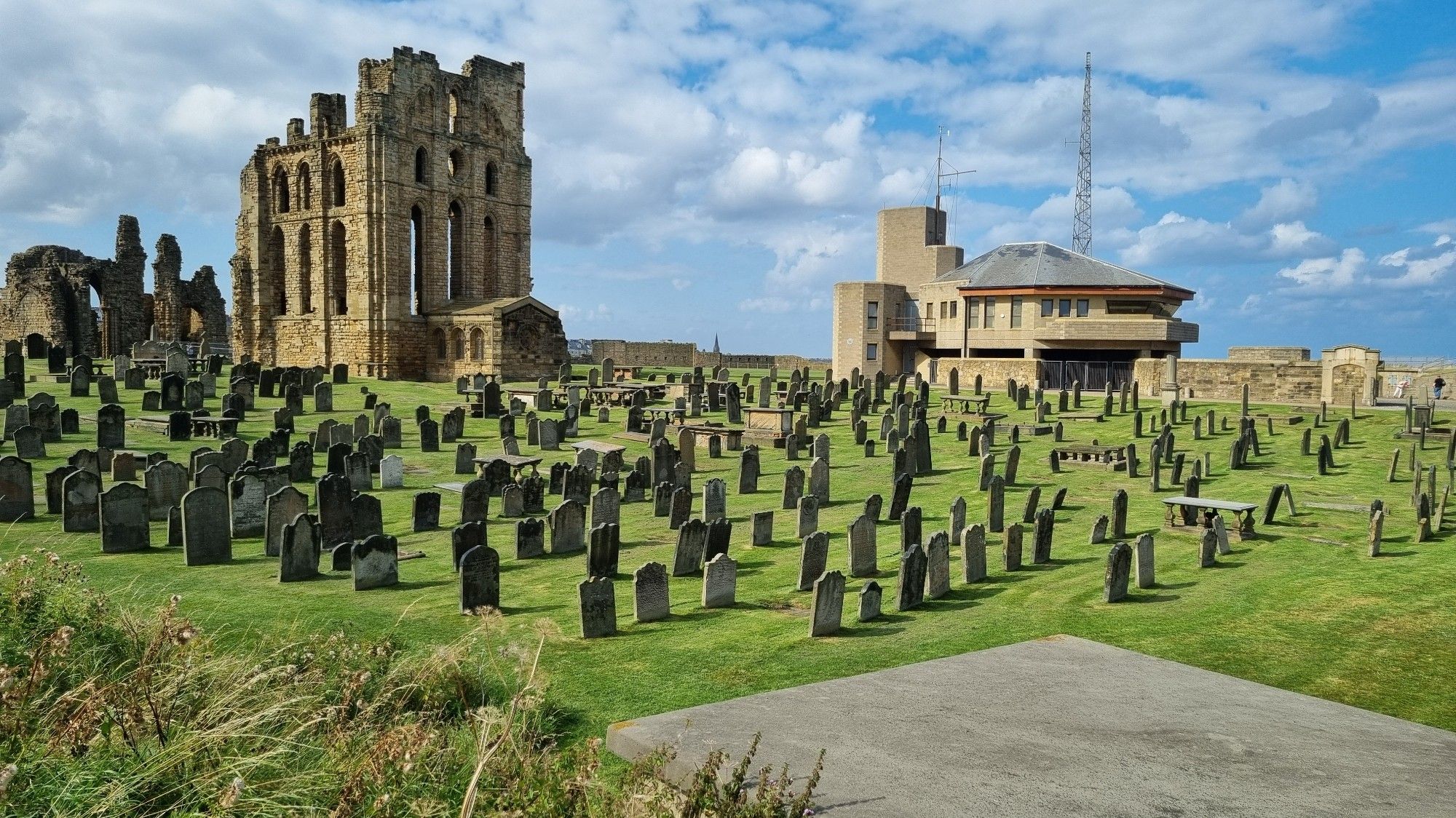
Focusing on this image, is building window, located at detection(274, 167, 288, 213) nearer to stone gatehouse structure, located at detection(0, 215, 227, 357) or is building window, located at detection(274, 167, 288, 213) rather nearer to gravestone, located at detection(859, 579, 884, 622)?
stone gatehouse structure, located at detection(0, 215, 227, 357)

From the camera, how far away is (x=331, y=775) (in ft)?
18.6

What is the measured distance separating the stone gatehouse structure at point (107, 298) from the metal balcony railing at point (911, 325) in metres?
42.2

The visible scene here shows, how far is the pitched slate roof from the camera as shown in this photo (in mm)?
51844

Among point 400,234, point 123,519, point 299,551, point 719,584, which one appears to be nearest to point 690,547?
point 719,584

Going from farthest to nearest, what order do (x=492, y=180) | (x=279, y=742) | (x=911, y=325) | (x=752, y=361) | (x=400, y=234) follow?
(x=752, y=361) → (x=911, y=325) → (x=492, y=180) → (x=400, y=234) → (x=279, y=742)

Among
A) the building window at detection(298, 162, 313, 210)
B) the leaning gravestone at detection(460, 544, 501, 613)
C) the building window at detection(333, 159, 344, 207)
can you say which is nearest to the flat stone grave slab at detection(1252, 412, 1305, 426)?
the leaning gravestone at detection(460, 544, 501, 613)

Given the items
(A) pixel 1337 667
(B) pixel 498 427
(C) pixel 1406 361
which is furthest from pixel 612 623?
(C) pixel 1406 361

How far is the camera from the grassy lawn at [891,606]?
377 inches

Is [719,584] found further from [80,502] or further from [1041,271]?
[1041,271]

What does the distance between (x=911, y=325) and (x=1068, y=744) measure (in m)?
52.5

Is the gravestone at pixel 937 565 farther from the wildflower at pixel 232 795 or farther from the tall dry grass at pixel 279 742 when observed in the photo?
the wildflower at pixel 232 795

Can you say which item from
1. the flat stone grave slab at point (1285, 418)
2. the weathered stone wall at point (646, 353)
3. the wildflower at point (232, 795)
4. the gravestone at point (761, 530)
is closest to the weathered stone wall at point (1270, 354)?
the flat stone grave slab at point (1285, 418)

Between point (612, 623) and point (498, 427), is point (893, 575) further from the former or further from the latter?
point (498, 427)

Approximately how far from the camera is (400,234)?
164ft
